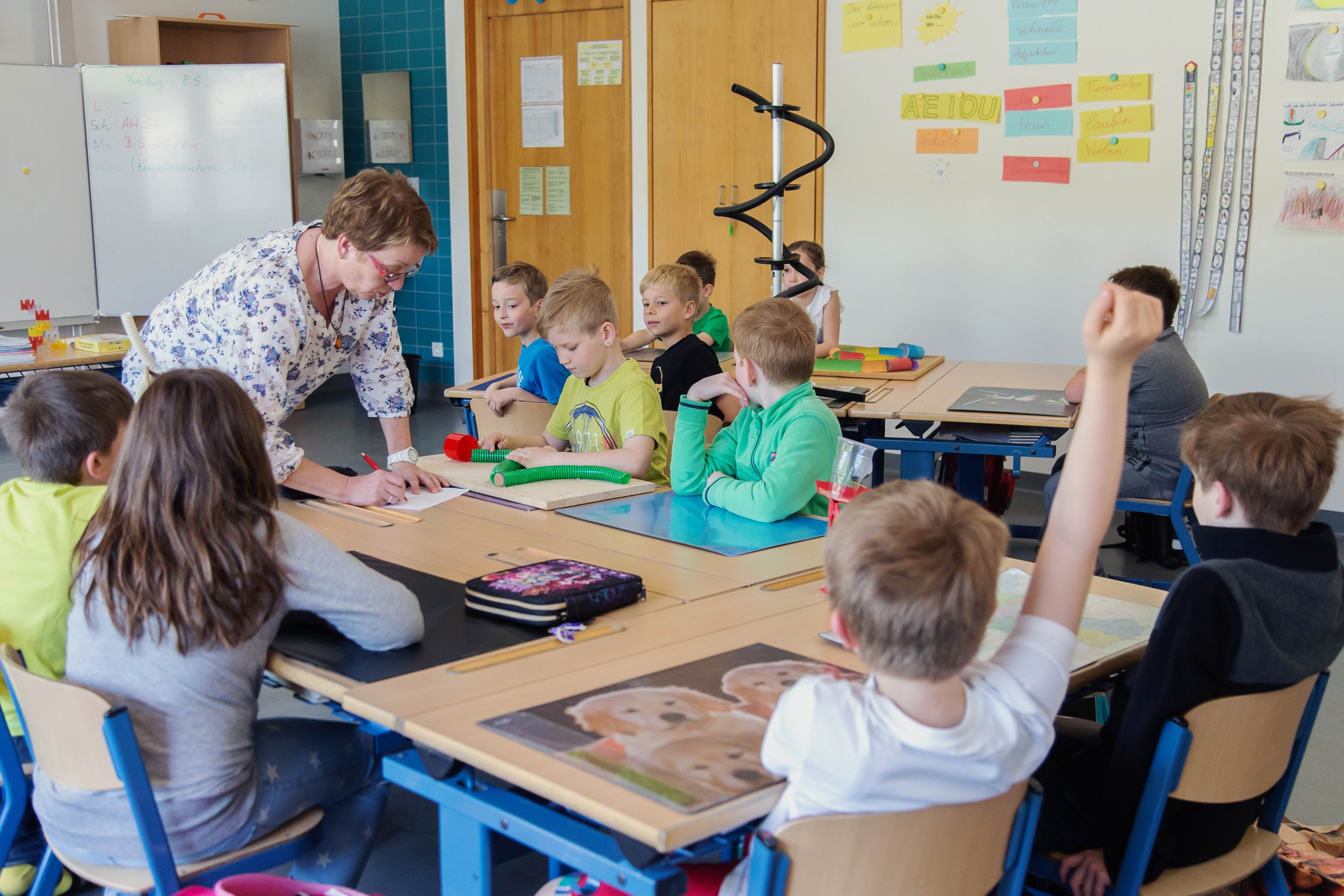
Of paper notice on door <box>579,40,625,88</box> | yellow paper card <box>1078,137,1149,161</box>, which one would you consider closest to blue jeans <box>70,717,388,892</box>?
yellow paper card <box>1078,137,1149,161</box>

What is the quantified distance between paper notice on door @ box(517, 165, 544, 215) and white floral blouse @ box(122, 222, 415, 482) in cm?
441

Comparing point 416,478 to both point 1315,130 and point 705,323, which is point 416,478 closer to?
point 705,323

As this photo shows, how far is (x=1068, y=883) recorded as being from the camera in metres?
1.50

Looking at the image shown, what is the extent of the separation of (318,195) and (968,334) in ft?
13.8

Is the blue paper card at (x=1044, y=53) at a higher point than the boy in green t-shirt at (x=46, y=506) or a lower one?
higher

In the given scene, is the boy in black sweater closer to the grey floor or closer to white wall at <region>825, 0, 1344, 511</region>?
the grey floor

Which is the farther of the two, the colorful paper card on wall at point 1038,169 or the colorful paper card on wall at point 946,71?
the colorful paper card on wall at point 946,71

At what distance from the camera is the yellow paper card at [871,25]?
524 centimetres

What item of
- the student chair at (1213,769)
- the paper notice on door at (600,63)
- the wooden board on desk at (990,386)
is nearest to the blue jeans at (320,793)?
the student chair at (1213,769)

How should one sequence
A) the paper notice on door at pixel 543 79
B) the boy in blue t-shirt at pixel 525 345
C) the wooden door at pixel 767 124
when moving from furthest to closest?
the paper notice on door at pixel 543 79 → the wooden door at pixel 767 124 → the boy in blue t-shirt at pixel 525 345

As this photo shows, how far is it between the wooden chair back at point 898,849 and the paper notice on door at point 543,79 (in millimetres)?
5925

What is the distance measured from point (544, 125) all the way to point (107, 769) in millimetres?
5654

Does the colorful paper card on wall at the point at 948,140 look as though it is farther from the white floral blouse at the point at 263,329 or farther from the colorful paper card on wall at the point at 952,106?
the white floral blouse at the point at 263,329

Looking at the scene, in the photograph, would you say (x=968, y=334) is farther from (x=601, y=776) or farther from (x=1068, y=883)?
(x=601, y=776)
